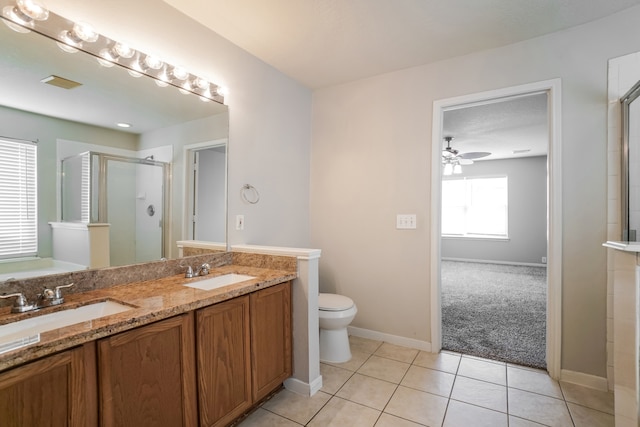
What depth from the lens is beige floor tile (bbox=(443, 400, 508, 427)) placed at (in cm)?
162

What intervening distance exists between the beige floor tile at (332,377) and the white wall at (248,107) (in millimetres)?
1081

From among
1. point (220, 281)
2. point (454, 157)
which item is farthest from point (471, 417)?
point (454, 157)

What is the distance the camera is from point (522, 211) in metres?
6.24

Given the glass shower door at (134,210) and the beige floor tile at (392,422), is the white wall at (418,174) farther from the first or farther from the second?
the glass shower door at (134,210)

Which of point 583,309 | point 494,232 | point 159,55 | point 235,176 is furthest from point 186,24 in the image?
point 494,232

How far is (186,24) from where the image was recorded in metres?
1.89

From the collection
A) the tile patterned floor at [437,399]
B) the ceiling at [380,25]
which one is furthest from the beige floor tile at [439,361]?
the ceiling at [380,25]

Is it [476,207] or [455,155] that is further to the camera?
[476,207]

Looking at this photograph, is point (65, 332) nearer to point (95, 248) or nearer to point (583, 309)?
point (95, 248)

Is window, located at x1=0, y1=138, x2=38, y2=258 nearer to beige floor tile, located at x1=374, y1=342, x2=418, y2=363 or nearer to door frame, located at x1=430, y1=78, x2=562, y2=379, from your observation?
beige floor tile, located at x1=374, y1=342, x2=418, y2=363

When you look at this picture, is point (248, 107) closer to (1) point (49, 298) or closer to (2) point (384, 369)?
(1) point (49, 298)

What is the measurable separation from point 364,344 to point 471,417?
1064 mm

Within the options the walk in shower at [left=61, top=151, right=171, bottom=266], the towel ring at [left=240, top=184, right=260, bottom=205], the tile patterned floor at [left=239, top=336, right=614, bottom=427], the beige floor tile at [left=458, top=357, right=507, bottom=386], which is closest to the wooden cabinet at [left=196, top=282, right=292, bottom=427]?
the tile patterned floor at [left=239, top=336, right=614, bottom=427]

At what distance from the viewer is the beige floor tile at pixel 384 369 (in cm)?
210
